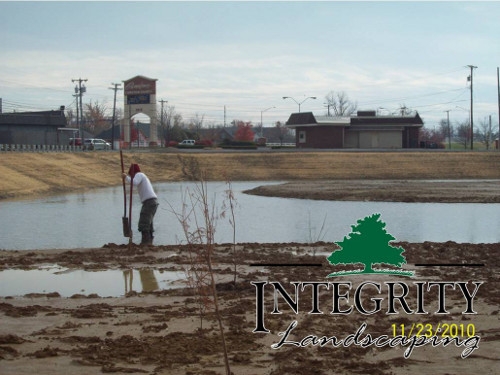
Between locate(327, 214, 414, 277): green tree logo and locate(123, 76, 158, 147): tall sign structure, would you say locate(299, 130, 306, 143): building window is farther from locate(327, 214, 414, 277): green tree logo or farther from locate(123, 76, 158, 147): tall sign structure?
locate(327, 214, 414, 277): green tree logo

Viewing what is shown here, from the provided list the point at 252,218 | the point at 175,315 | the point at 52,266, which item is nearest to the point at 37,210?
the point at 252,218

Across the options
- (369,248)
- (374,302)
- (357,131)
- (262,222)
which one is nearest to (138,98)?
(357,131)

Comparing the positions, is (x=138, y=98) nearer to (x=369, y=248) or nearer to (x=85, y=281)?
(x=85, y=281)

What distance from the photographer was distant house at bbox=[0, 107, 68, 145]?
7912 cm

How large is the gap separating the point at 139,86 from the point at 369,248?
8585cm

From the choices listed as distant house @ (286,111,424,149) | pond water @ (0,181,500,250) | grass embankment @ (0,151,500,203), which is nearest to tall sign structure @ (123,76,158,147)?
distant house @ (286,111,424,149)

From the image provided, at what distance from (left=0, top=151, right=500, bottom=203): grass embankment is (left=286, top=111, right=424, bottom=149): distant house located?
1869 cm

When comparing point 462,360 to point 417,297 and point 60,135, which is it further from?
point 60,135

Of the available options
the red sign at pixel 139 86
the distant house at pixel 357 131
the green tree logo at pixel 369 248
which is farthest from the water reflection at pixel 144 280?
the red sign at pixel 139 86

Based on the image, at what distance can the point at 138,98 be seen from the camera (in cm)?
9519

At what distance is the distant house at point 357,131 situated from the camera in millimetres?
94812

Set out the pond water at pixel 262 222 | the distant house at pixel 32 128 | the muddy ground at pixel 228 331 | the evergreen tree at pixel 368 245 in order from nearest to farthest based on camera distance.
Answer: the muddy ground at pixel 228 331 → the evergreen tree at pixel 368 245 → the pond water at pixel 262 222 → the distant house at pixel 32 128

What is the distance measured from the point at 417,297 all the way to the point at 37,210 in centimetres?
2494

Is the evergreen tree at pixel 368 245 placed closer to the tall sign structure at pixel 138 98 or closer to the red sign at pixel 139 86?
the tall sign structure at pixel 138 98
